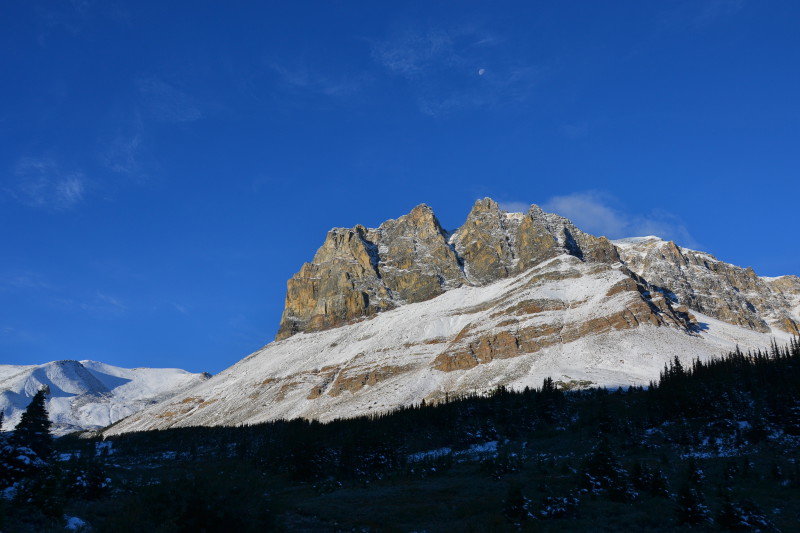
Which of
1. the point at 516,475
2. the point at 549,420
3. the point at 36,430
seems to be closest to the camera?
the point at 36,430

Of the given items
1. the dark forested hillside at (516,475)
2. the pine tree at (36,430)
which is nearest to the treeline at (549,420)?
the dark forested hillside at (516,475)

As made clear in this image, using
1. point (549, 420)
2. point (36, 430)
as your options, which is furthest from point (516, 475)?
point (549, 420)

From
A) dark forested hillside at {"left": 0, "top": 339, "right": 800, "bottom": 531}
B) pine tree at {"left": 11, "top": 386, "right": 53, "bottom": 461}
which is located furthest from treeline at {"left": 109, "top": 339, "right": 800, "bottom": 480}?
pine tree at {"left": 11, "top": 386, "right": 53, "bottom": 461}

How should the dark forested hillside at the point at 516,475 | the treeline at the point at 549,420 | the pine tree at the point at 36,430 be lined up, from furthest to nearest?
the treeline at the point at 549,420, the pine tree at the point at 36,430, the dark forested hillside at the point at 516,475

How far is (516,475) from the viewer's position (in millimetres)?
53000

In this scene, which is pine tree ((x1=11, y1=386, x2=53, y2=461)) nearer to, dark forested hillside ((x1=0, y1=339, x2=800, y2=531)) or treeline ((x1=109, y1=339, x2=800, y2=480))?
dark forested hillside ((x1=0, y1=339, x2=800, y2=531))

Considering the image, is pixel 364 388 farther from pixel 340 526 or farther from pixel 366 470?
pixel 340 526

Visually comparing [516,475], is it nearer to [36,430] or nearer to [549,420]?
[36,430]

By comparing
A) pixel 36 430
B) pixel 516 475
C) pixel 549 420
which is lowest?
pixel 516 475

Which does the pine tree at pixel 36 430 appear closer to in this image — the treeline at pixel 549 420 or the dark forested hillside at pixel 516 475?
the dark forested hillside at pixel 516 475

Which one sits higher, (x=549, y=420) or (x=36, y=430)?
(x=36, y=430)

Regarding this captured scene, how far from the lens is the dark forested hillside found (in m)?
28.0

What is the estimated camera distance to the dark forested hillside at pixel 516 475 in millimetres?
27969

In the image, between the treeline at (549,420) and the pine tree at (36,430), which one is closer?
the pine tree at (36,430)
